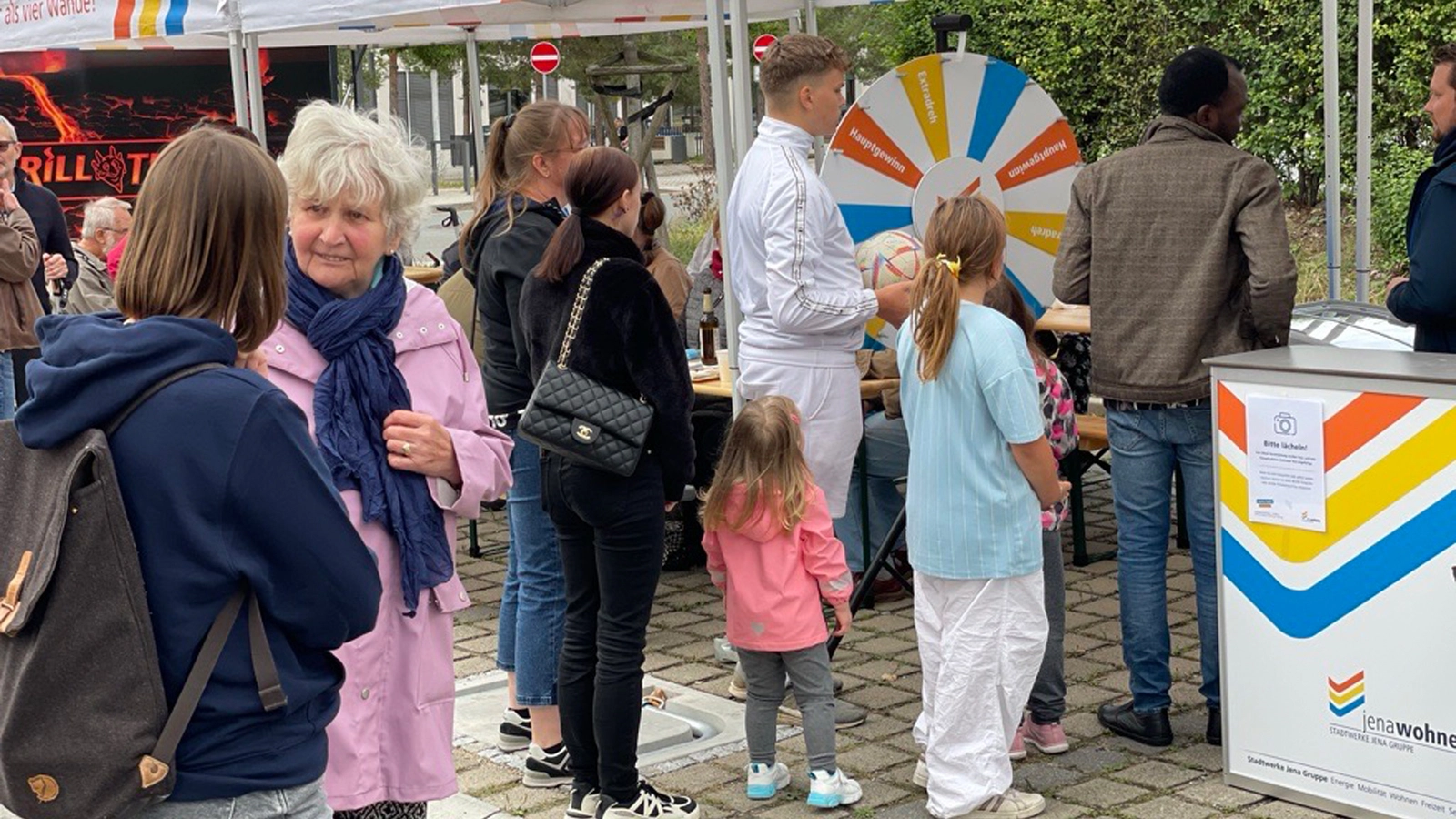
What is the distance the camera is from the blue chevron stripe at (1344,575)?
13.4ft

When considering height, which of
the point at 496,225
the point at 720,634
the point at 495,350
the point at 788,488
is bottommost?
the point at 720,634

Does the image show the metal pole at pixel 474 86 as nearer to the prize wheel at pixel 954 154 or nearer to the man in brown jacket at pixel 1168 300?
the prize wheel at pixel 954 154

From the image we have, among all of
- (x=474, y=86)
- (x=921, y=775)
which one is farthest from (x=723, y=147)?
(x=474, y=86)

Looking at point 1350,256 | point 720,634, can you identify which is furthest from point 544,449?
point 1350,256

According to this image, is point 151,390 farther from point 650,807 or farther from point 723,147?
point 723,147

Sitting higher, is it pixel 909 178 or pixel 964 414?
pixel 909 178

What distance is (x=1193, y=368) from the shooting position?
489 centimetres

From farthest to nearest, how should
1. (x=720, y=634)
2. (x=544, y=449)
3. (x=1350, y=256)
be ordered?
(x=1350, y=256) < (x=720, y=634) < (x=544, y=449)

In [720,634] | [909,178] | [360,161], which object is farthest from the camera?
[720,634]

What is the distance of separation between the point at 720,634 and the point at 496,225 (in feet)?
6.95

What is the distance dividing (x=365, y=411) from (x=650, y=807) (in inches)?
66.5

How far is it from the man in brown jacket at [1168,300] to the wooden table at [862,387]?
1.48 metres

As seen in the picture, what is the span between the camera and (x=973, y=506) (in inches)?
176

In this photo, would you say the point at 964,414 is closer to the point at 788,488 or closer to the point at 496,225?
the point at 788,488
